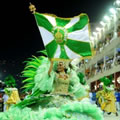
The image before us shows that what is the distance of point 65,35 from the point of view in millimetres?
5266

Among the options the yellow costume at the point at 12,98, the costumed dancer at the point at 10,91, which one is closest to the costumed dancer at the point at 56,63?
the costumed dancer at the point at 10,91

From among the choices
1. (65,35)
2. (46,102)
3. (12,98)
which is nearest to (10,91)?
(12,98)

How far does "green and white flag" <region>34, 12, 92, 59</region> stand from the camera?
5191 millimetres

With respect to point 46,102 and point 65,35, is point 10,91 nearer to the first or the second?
point 65,35

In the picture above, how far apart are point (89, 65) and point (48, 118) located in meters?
48.0

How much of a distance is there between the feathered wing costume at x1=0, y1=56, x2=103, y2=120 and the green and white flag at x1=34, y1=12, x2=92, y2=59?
17.2 inches

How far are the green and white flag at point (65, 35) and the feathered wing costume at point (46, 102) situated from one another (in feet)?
1.44

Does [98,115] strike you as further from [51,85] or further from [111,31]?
[111,31]

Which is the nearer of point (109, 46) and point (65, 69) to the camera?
point (65, 69)

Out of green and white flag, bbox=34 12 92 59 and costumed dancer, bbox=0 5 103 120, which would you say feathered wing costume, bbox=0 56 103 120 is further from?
green and white flag, bbox=34 12 92 59

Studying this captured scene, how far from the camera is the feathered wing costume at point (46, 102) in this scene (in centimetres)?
402

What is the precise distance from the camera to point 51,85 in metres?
5.31

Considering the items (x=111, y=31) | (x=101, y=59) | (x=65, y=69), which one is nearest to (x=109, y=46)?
(x=111, y=31)

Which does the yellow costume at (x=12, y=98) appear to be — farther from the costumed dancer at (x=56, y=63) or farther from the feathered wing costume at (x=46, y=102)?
the costumed dancer at (x=56, y=63)
